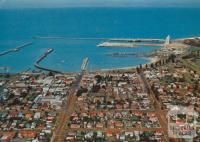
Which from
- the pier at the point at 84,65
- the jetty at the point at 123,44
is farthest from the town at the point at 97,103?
the jetty at the point at 123,44

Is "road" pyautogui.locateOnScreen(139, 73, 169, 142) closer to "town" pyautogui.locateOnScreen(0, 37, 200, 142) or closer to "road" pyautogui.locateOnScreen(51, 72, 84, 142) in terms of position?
"town" pyautogui.locateOnScreen(0, 37, 200, 142)

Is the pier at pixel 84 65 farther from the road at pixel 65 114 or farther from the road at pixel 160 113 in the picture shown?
the road at pixel 160 113

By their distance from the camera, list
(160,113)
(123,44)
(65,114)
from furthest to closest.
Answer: (123,44), (160,113), (65,114)

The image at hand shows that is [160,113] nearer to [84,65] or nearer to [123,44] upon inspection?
[84,65]

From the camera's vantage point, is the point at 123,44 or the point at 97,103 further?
the point at 123,44

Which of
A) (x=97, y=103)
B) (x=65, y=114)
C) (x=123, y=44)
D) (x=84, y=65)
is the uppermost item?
(x=123, y=44)

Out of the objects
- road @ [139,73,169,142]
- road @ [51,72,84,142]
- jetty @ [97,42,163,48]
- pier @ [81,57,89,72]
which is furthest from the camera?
jetty @ [97,42,163,48]

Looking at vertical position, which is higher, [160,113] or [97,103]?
[97,103]

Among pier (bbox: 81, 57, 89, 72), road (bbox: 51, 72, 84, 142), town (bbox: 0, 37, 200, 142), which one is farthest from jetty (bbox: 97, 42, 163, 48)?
A: road (bbox: 51, 72, 84, 142)

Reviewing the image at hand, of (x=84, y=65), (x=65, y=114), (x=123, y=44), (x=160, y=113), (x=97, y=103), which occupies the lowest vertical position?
(x=160, y=113)

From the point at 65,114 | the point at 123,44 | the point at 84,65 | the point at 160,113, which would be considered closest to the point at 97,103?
the point at 65,114

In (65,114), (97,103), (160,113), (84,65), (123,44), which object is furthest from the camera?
(123,44)
